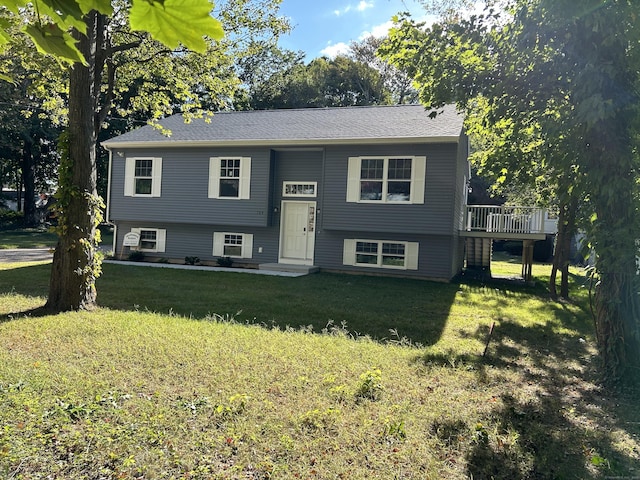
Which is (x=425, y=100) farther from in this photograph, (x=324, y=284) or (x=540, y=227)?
(x=540, y=227)

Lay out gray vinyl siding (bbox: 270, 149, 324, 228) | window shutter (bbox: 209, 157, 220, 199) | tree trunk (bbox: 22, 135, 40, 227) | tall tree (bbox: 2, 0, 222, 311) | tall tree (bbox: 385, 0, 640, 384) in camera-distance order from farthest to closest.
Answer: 1. tree trunk (bbox: 22, 135, 40, 227)
2. window shutter (bbox: 209, 157, 220, 199)
3. gray vinyl siding (bbox: 270, 149, 324, 228)
4. tall tree (bbox: 2, 0, 222, 311)
5. tall tree (bbox: 385, 0, 640, 384)

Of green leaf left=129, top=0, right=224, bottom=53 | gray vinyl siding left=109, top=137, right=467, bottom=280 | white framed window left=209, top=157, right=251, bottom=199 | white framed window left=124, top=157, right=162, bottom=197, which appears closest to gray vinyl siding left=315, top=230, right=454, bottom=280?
gray vinyl siding left=109, top=137, right=467, bottom=280

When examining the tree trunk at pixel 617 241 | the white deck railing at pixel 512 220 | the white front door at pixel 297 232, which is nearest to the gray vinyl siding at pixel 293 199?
the white front door at pixel 297 232

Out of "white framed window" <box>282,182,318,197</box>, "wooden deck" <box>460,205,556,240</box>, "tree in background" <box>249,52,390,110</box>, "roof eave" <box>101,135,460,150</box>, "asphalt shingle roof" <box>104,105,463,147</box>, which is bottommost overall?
"wooden deck" <box>460,205,556,240</box>

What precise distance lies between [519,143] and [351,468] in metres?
5.23

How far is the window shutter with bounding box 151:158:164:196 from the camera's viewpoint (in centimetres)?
1504

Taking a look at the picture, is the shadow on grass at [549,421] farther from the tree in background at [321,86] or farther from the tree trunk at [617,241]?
the tree in background at [321,86]

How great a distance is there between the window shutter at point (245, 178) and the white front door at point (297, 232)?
119 cm

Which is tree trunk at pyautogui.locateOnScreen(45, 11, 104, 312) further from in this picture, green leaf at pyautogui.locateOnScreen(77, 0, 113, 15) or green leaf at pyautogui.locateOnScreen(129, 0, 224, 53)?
green leaf at pyautogui.locateOnScreen(129, 0, 224, 53)

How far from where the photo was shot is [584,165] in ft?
15.5

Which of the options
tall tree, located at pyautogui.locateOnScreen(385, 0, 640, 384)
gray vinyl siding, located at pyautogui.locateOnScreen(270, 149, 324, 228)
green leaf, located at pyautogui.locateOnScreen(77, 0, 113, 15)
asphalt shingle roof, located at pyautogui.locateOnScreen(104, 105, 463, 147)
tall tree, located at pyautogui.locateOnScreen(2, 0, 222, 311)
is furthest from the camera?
gray vinyl siding, located at pyautogui.locateOnScreen(270, 149, 324, 228)

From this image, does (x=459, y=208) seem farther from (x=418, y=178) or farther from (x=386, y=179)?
(x=386, y=179)

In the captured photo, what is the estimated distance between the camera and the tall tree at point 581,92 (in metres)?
4.20

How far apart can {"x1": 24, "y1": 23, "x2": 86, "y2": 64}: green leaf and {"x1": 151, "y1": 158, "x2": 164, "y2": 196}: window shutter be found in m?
14.5
